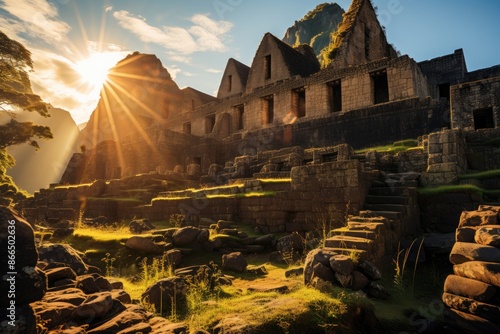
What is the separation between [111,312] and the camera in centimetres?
327

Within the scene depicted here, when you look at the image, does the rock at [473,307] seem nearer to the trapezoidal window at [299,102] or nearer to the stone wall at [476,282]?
the stone wall at [476,282]

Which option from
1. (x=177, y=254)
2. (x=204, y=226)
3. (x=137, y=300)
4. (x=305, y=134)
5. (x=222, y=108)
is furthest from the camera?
(x=222, y=108)

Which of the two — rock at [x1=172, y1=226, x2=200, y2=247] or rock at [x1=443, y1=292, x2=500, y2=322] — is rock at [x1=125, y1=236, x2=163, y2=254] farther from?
rock at [x1=443, y1=292, x2=500, y2=322]

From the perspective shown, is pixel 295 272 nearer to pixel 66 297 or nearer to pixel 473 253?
pixel 473 253

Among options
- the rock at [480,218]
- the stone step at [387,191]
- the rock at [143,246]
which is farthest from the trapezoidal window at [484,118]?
the rock at [143,246]

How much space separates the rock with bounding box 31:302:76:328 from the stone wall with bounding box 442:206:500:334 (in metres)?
4.42

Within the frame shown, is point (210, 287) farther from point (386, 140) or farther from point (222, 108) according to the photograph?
point (222, 108)

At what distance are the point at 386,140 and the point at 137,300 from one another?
44.9ft

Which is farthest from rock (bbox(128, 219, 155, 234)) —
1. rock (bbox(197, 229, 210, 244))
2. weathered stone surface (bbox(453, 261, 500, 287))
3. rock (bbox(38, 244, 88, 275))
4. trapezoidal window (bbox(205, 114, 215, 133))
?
trapezoidal window (bbox(205, 114, 215, 133))

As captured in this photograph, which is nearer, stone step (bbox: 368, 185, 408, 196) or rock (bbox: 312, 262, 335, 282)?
rock (bbox: 312, 262, 335, 282)

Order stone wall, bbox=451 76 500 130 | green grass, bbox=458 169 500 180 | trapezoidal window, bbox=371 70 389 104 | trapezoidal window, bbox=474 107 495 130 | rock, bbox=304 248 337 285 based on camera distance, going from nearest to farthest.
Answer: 1. rock, bbox=304 248 337 285
2. green grass, bbox=458 169 500 180
3. stone wall, bbox=451 76 500 130
4. trapezoidal window, bbox=474 107 495 130
5. trapezoidal window, bbox=371 70 389 104

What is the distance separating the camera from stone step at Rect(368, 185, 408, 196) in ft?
25.5

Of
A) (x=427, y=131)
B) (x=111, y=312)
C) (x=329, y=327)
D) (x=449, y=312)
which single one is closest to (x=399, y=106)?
(x=427, y=131)

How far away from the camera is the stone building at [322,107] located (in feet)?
46.3
